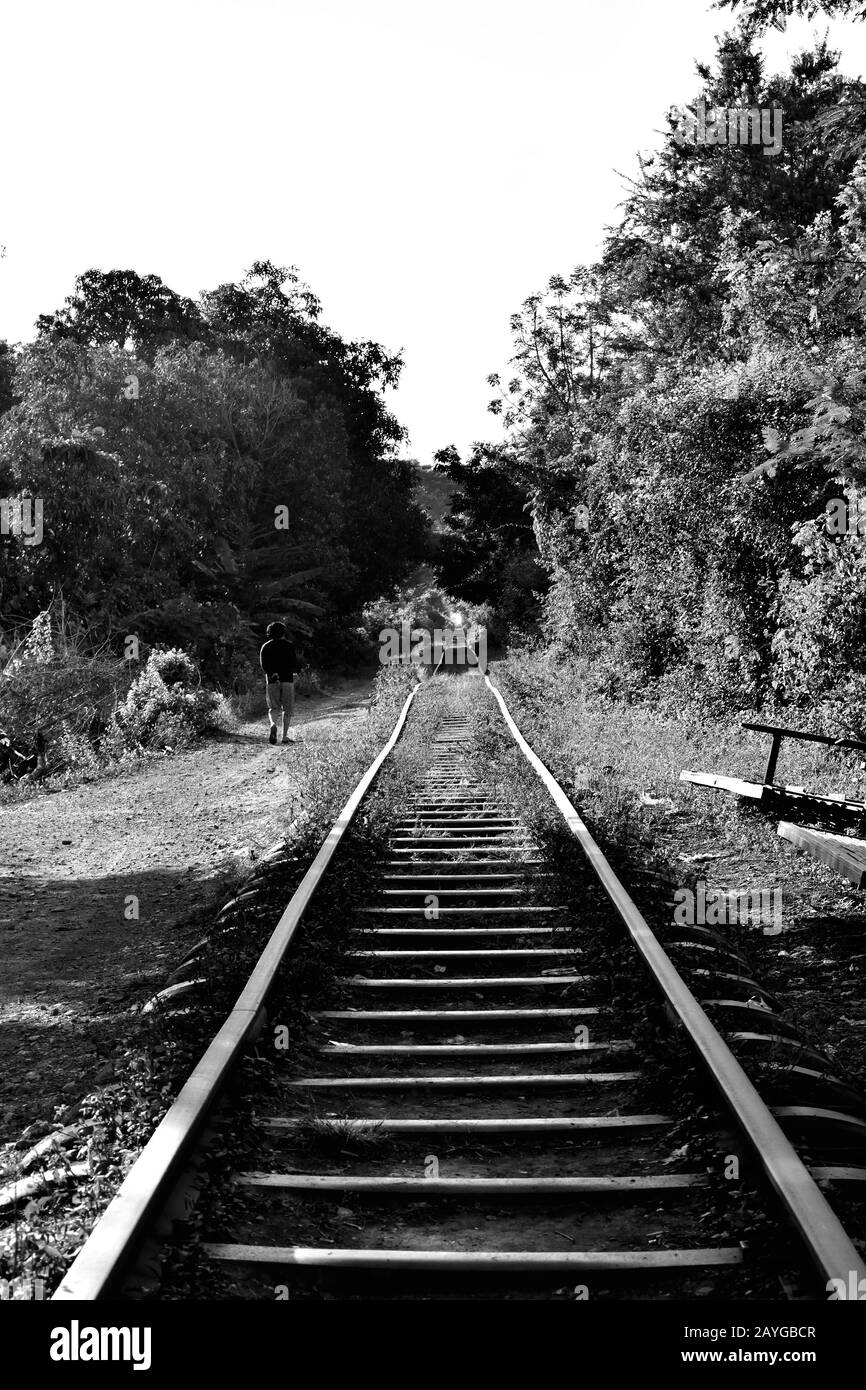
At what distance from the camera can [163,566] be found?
1164 inches

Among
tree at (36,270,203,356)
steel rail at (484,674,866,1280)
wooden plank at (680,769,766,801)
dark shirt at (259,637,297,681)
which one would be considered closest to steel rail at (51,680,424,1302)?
steel rail at (484,674,866,1280)

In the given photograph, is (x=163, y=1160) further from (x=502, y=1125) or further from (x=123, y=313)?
(x=123, y=313)

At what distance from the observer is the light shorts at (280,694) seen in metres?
17.4

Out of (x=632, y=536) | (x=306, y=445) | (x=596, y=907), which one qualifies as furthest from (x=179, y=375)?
(x=596, y=907)

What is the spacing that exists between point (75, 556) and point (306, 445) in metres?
19.2

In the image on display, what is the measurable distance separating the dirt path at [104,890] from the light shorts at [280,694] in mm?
1000

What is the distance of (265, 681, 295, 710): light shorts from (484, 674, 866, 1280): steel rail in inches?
451

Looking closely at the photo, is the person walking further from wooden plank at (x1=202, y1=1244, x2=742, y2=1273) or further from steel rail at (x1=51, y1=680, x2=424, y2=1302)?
wooden plank at (x1=202, y1=1244, x2=742, y2=1273)

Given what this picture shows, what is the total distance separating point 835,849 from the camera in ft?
23.6

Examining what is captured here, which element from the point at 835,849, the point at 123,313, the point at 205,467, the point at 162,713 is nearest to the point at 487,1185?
the point at 835,849

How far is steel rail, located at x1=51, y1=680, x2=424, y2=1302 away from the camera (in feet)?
9.55

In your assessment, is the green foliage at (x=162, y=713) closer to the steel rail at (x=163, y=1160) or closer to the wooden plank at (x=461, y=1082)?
the steel rail at (x=163, y=1160)

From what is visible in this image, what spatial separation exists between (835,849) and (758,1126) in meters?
3.80
